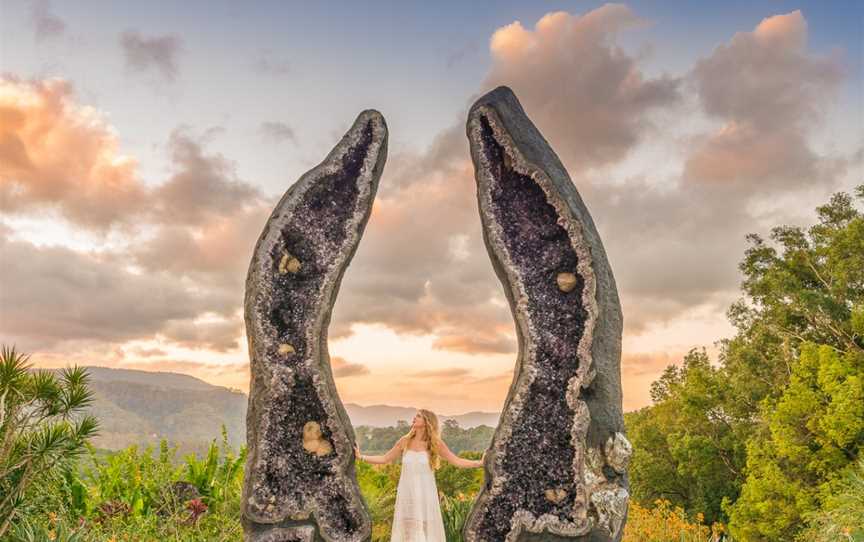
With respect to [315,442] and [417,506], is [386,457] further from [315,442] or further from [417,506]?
[315,442]

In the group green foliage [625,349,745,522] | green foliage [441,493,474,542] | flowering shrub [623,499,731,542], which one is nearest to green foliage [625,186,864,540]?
green foliage [625,349,745,522]

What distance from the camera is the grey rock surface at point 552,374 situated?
6.55m

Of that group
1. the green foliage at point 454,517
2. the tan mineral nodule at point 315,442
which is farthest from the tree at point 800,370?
the tan mineral nodule at point 315,442

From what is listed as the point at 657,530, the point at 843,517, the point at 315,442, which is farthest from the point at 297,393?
the point at 843,517

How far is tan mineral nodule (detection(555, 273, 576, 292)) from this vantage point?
6.82 metres

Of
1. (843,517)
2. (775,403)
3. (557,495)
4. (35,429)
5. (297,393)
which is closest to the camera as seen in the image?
(557,495)

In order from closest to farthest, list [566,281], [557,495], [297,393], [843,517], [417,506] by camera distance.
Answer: [557,495] < [297,393] < [566,281] < [417,506] < [843,517]

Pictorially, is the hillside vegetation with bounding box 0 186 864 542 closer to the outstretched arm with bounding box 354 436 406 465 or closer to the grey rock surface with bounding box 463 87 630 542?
the outstretched arm with bounding box 354 436 406 465

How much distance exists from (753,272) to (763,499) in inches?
260

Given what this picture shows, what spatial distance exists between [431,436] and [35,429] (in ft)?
15.8

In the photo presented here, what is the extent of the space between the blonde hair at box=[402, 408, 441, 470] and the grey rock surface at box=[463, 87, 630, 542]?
0.79m

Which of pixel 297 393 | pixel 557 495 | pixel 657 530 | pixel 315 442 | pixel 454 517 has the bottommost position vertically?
pixel 657 530

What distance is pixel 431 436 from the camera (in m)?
7.29

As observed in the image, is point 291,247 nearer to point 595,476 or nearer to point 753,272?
point 595,476
